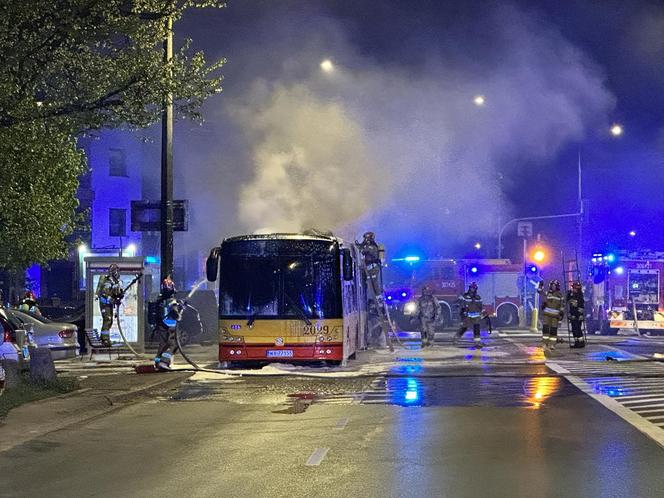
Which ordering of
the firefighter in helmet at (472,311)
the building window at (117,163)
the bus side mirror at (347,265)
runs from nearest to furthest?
the bus side mirror at (347,265)
the firefighter in helmet at (472,311)
the building window at (117,163)

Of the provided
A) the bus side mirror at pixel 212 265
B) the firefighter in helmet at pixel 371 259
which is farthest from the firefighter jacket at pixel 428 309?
the bus side mirror at pixel 212 265

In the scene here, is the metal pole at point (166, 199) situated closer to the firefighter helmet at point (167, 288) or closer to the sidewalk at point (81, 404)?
the firefighter helmet at point (167, 288)

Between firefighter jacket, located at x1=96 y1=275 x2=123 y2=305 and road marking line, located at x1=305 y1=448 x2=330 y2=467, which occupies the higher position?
firefighter jacket, located at x1=96 y1=275 x2=123 y2=305

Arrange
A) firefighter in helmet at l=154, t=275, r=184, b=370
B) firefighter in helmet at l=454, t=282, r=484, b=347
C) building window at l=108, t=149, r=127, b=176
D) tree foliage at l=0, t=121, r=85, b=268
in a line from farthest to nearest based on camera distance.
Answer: building window at l=108, t=149, r=127, b=176
firefighter in helmet at l=454, t=282, r=484, b=347
firefighter in helmet at l=154, t=275, r=184, b=370
tree foliage at l=0, t=121, r=85, b=268

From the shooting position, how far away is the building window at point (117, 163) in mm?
44250

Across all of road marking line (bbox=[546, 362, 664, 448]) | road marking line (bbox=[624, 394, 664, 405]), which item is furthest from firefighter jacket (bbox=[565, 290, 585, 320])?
road marking line (bbox=[624, 394, 664, 405])

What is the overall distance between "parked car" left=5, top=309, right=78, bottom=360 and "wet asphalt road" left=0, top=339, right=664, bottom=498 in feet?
12.3

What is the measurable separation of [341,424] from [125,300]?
36.3 feet

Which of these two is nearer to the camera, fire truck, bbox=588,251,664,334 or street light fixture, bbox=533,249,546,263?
fire truck, bbox=588,251,664,334

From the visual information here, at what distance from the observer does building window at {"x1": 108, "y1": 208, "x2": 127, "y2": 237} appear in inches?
1727

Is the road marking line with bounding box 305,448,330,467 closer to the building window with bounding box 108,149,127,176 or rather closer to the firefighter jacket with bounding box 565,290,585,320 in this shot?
the firefighter jacket with bounding box 565,290,585,320

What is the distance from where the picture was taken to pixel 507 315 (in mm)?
35312

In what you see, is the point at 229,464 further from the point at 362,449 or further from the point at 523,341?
the point at 523,341

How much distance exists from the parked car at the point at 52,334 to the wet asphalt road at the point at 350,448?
3.74 metres
